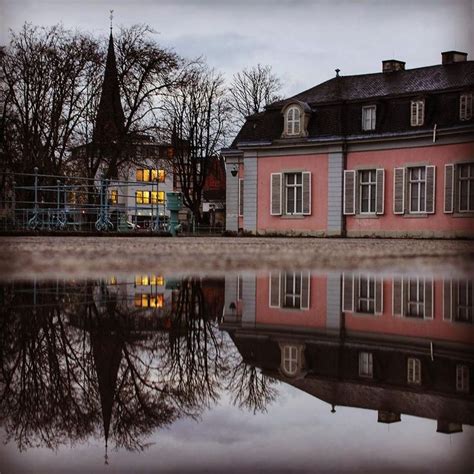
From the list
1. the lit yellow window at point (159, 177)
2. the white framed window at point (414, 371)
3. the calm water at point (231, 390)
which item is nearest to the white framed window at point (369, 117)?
the lit yellow window at point (159, 177)

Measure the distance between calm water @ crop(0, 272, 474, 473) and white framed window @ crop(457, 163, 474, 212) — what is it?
913 inches

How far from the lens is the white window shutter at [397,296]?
352cm

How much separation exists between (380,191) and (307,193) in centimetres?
287

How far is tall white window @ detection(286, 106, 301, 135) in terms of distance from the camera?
29453mm

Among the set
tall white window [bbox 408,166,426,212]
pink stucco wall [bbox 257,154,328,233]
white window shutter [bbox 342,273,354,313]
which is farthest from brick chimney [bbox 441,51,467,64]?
white window shutter [bbox 342,273,354,313]

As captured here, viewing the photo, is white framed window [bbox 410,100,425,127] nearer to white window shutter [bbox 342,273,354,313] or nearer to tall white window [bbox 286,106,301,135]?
tall white window [bbox 286,106,301,135]

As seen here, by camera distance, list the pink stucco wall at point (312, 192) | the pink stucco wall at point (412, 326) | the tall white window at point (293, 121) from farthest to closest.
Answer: the tall white window at point (293, 121)
the pink stucco wall at point (312, 192)
the pink stucco wall at point (412, 326)

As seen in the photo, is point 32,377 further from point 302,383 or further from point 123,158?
point 123,158

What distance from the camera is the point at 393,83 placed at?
2930 centimetres

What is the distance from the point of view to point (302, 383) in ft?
6.28

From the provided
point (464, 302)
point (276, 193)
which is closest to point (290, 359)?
point (464, 302)

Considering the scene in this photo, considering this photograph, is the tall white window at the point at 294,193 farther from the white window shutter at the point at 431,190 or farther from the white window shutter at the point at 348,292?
the white window shutter at the point at 348,292

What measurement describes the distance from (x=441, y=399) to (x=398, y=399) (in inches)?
3.7

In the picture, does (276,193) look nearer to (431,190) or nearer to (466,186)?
(431,190)
